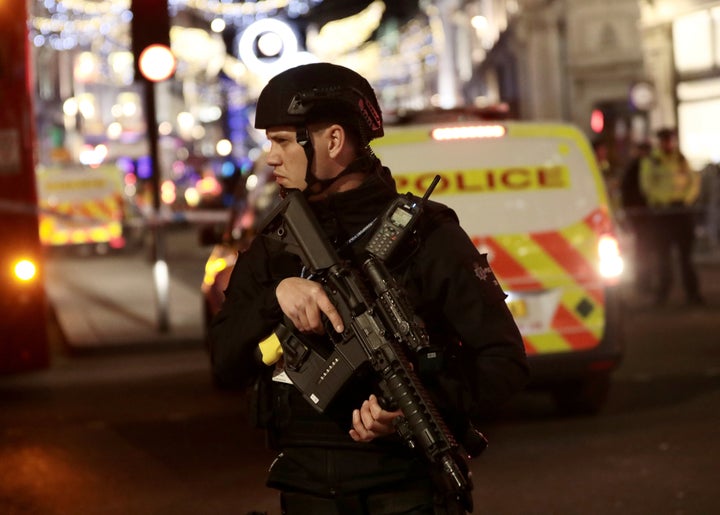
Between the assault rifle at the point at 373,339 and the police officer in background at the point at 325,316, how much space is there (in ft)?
0.18

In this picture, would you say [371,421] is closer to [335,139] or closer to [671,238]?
[335,139]

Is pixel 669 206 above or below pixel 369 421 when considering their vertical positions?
below

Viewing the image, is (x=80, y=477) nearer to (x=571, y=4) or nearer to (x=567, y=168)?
(x=567, y=168)

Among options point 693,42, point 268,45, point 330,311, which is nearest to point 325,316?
point 330,311

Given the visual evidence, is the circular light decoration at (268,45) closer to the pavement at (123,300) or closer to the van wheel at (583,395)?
the pavement at (123,300)

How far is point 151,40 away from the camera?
1477cm

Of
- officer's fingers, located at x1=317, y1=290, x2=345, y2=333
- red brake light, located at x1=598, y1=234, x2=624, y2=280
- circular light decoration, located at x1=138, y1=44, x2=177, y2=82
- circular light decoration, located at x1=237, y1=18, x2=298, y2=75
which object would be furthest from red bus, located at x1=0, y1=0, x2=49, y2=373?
circular light decoration, located at x1=237, y1=18, x2=298, y2=75

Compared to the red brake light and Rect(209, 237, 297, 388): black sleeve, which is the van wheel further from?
Rect(209, 237, 297, 388): black sleeve

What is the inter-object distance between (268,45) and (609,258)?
49.0 feet

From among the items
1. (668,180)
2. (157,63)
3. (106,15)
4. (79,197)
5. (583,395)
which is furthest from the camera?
(106,15)

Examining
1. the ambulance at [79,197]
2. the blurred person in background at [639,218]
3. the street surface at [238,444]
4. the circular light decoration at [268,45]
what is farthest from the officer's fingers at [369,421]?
the ambulance at [79,197]

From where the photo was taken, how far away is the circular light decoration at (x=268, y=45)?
23178mm

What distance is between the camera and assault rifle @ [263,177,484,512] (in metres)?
3.27

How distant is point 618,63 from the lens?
3762cm
